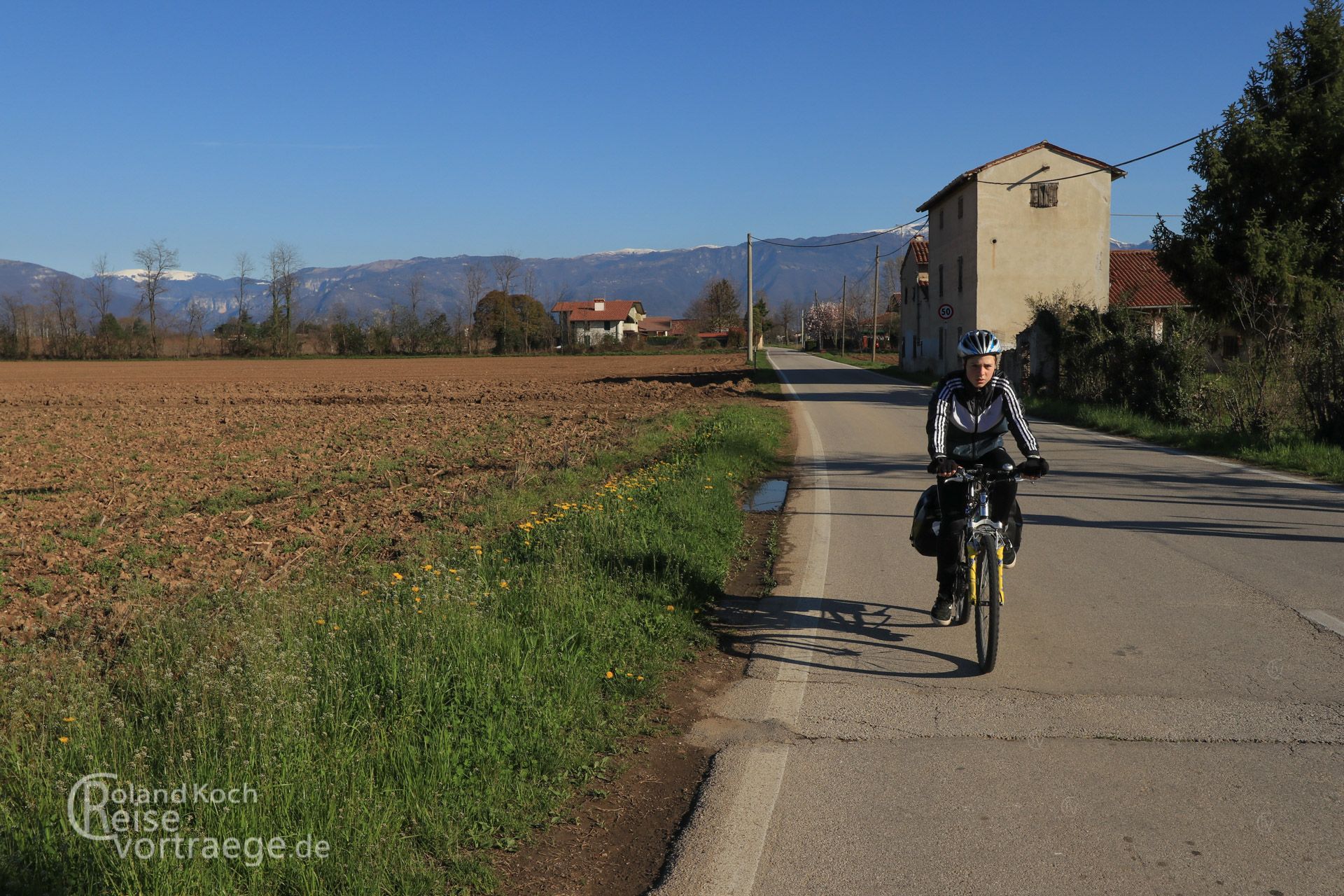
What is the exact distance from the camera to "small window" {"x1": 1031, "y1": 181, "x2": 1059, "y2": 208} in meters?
39.6

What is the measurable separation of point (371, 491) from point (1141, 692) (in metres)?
10.4

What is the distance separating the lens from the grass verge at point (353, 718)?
3379 millimetres

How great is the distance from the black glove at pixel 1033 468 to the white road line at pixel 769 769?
1.63m

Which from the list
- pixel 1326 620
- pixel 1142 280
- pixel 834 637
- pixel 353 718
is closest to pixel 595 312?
pixel 1142 280

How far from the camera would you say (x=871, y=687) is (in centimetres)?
547

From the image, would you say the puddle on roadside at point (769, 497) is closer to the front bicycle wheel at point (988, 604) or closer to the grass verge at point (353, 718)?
the grass verge at point (353, 718)

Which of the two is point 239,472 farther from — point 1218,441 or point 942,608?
point 1218,441

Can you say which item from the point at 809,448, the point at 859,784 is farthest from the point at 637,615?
the point at 809,448

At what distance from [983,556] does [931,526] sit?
55 centimetres

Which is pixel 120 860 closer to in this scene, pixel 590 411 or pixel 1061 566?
pixel 1061 566

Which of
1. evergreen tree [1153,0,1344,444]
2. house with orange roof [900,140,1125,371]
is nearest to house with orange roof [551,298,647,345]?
house with orange roof [900,140,1125,371]

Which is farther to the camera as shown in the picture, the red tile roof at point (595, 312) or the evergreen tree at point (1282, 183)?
the red tile roof at point (595, 312)

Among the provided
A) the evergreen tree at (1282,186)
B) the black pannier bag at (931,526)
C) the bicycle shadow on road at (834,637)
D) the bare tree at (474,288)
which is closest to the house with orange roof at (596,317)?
the bare tree at (474,288)

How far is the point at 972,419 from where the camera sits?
6.12 metres
